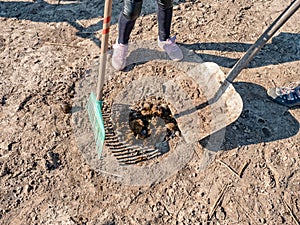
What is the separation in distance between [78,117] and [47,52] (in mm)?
717

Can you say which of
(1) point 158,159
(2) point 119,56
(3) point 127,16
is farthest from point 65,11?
(1) point 158,159

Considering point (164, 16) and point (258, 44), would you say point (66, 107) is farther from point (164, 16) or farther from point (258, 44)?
point (258, 44)

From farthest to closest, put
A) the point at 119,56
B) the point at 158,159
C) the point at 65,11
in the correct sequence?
the point at 65,11 < the point at 119,56 < the point at 158,159

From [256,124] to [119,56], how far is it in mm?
1102

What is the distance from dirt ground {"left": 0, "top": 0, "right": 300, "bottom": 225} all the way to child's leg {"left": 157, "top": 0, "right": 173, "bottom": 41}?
0.78 feet

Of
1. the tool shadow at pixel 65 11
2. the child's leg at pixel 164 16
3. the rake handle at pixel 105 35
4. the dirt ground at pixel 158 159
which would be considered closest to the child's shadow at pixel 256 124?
the dirt ground at pixel 158 159

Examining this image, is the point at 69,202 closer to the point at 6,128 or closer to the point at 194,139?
the point at 6,128

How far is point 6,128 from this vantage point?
9.16 ft

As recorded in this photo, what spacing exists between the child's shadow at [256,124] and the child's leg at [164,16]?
0.65 m

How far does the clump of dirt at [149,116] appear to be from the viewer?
2805 mm

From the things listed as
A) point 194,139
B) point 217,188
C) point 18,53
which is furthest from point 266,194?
point 18,53

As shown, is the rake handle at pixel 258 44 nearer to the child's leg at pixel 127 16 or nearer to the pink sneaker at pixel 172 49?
the pink sneaker at pixel 172 49

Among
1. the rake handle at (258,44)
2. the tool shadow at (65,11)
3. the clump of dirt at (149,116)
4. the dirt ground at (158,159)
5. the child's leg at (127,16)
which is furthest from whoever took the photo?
the tool shadow at (65,11)

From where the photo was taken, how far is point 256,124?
2.91 m
